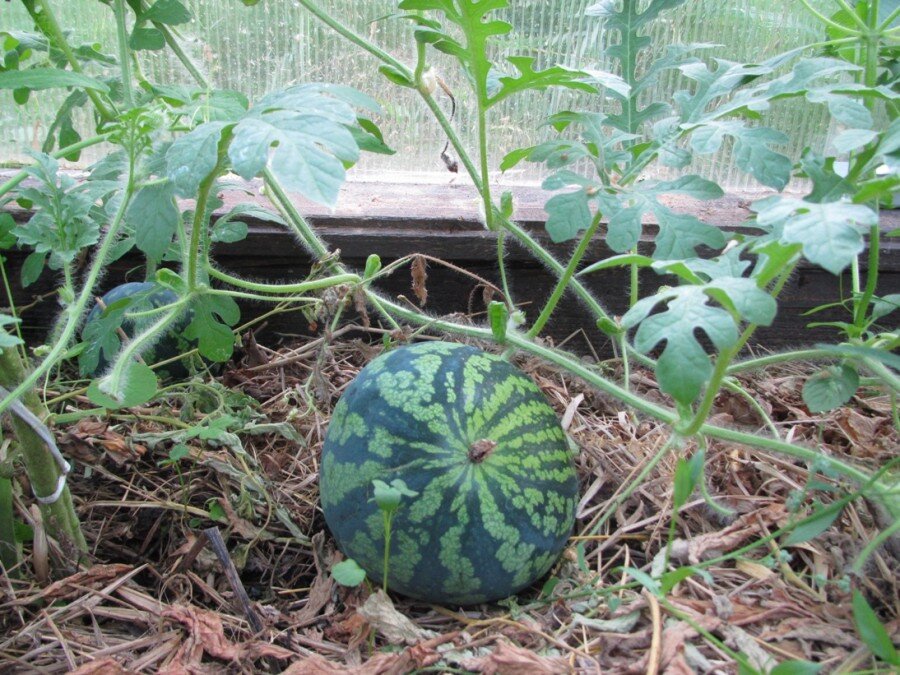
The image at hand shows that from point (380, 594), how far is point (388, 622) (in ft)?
0.15

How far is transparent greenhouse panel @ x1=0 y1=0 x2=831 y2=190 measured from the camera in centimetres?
199

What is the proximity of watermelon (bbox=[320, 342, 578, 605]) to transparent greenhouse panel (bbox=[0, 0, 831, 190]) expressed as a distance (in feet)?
3.51

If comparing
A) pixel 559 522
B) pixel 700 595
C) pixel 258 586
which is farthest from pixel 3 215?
pixel 700 595

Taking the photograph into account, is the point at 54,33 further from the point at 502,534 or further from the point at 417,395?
the point at 502,534

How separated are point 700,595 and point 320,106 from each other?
956mm

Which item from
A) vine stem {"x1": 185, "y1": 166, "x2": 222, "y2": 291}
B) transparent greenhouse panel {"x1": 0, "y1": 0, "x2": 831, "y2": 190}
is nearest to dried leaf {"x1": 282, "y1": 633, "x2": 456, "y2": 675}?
vine stem {"x1": 185, "y1": 166, "x2": 222, "y2": 291}

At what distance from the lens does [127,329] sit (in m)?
1.83

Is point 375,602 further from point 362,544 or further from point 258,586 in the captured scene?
point 258,586

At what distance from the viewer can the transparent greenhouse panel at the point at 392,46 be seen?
1.99 m

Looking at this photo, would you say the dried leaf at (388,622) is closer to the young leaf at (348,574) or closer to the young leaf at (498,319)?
the young leaf at (348,574)

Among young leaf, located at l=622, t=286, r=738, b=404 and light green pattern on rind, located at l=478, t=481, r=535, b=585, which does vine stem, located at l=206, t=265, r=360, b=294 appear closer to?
light green pattern on rind, located at l=478, t=481, r=535, b=585

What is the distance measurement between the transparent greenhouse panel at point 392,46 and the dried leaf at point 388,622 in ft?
4.70

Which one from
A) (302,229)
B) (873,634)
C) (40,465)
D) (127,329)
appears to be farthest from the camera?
(127,329)

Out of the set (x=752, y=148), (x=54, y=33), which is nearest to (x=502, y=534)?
(x=752, y=148)
